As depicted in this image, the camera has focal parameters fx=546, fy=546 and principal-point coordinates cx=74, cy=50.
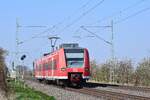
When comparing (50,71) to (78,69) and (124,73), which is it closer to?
(78,69)

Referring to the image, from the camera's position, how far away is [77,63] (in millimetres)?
40469

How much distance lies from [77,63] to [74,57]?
50 centimetres

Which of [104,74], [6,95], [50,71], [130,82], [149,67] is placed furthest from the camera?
[104,74]

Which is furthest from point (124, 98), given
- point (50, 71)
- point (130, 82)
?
point (130, 82)

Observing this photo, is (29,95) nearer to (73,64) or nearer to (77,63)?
(77,63)

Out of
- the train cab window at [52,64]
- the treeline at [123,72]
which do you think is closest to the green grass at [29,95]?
the train cab window at [52,64]

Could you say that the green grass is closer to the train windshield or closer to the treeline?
the train windshield

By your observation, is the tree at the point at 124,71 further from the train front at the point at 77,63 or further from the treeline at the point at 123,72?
the train front at the point at 77,63

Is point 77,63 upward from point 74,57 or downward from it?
downward

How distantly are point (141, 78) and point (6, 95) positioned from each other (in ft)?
110

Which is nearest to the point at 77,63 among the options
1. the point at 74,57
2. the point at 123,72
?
the point at 74,57

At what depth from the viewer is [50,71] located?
47844 millimetres

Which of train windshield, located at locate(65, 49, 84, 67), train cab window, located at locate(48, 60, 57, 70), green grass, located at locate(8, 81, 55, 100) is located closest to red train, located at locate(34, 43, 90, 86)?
train windshield, located at locate(65, 49, 84, 67)

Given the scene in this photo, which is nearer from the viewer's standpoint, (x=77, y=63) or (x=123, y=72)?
(x=77, y=63)
